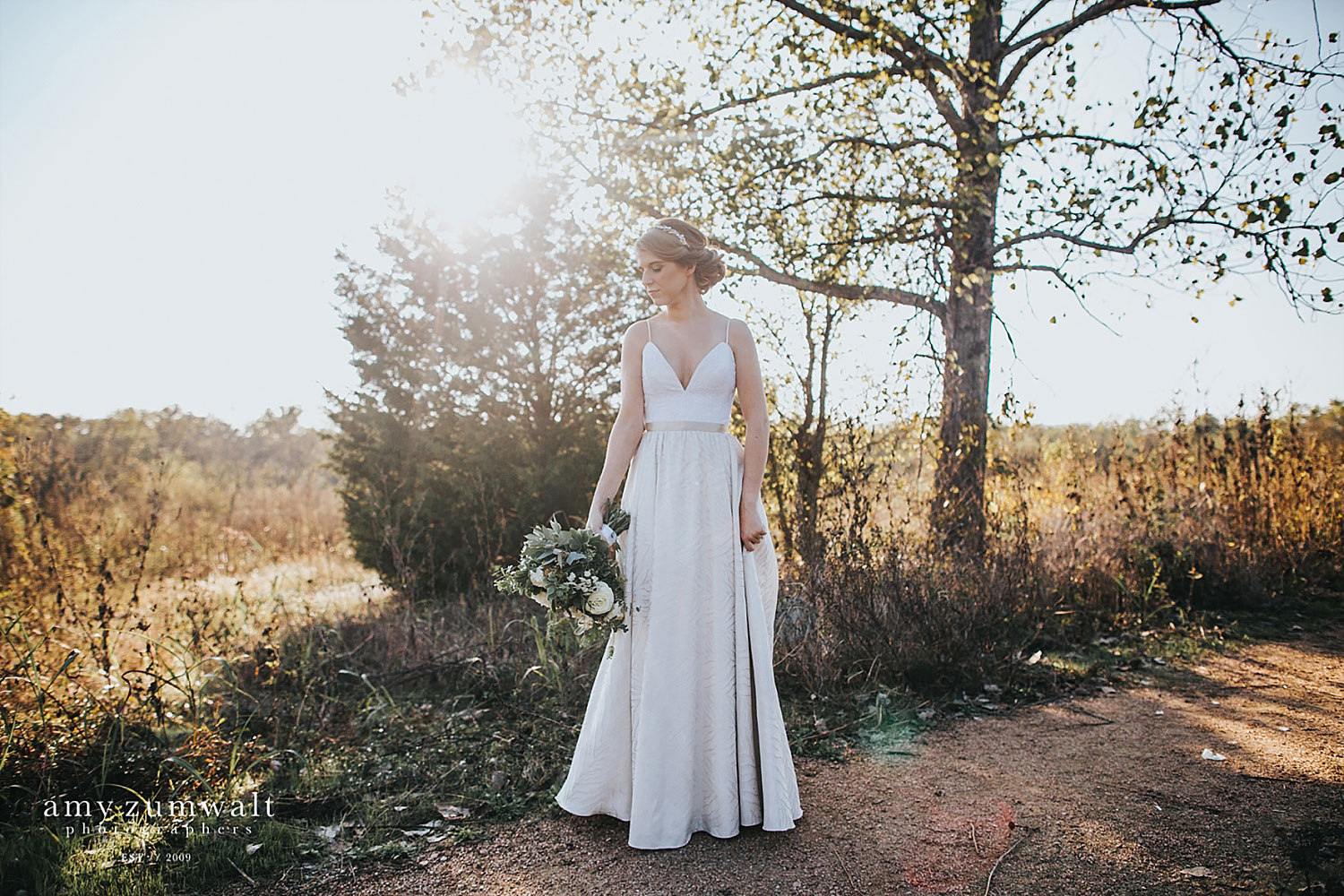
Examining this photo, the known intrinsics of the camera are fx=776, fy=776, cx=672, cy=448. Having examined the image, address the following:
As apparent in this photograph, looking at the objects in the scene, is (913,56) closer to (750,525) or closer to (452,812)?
(750,525)

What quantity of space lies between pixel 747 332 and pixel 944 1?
468cm

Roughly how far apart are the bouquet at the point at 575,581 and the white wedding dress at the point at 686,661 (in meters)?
0.21

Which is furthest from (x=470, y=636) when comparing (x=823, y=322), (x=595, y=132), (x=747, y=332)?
(x=595, y=132)

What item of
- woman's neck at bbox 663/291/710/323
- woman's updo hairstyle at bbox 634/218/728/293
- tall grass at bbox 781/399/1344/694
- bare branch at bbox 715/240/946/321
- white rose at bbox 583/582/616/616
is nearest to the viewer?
white rose at bbox 583/582/616/616

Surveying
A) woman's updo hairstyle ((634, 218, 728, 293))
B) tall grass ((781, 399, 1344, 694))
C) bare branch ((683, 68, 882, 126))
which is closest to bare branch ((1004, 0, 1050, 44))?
bare branch ((683, 68, 882, 126))

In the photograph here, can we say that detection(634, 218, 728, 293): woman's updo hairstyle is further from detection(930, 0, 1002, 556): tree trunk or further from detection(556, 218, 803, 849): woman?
detection(930, 0, 1002, 556): tree trunk

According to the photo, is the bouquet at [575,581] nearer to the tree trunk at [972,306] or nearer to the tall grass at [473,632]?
the tall grass at [473,632]

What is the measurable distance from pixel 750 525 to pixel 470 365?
6.21 meters

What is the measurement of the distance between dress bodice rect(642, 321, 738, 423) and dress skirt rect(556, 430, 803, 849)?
0.09 metres

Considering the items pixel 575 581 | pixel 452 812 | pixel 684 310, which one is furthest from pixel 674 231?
pixel 452 812

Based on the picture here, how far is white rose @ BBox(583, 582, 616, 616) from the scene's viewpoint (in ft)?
9.05

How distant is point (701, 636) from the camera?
119 inches

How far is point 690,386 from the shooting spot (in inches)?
122

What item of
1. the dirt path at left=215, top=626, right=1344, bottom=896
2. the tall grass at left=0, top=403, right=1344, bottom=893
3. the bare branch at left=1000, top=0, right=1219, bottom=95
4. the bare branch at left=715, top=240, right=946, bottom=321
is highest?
the bare branch at left=1000, top=0, right=1219, bottom=95
